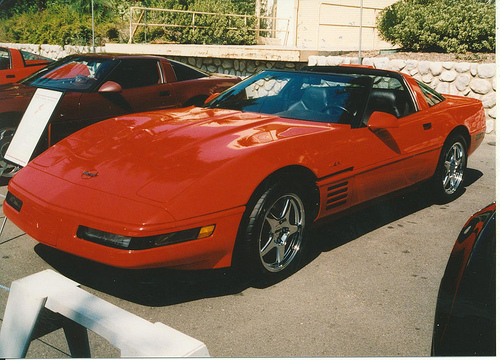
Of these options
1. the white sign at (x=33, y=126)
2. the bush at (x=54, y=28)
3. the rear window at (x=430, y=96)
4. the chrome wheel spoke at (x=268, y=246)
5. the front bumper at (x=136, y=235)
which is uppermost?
the bush at (x=54, y=28)

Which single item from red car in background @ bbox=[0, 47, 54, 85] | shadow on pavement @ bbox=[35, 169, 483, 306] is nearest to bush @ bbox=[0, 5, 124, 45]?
red car in background @ bbox=[0, 47, 54, 85]

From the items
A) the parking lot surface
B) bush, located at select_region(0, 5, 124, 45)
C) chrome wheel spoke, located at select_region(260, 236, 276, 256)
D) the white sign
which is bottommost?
the parking lot surface

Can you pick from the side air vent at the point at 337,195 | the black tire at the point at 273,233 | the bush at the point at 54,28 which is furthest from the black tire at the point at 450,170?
the bush at the point at 54,28

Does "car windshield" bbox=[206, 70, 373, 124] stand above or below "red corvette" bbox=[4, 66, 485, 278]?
above

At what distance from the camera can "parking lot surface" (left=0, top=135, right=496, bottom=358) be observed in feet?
9.81

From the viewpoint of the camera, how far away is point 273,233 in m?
3.68

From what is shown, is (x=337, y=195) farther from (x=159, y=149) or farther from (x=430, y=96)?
(x=430, y=96)

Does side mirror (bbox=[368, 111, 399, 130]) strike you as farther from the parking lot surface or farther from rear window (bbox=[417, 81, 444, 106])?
rear window (bbox=[417, 81, 444, 106])

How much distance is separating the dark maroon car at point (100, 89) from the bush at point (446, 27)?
607 centimetres

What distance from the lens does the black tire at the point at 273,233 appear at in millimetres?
3430

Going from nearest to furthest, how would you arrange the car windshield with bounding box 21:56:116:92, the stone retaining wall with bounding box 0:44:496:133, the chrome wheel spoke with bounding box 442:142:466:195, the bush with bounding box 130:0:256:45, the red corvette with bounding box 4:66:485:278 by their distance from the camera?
1. the red corvette with bounding box 4:66:485:278
2. the chrome wheel spoke with bounding box 442:142:466:195
3. the car windshield with bounding box 21:56:116:92
4. the stone retaining wall with bounding box 0:44:496:133
5. the bush with bounding box 130:0:256:45

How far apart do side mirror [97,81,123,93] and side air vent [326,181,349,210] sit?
336cm

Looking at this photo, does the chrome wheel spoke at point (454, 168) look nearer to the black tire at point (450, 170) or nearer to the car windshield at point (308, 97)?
the black tire at point (450, 170)

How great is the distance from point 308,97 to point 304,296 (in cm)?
174
